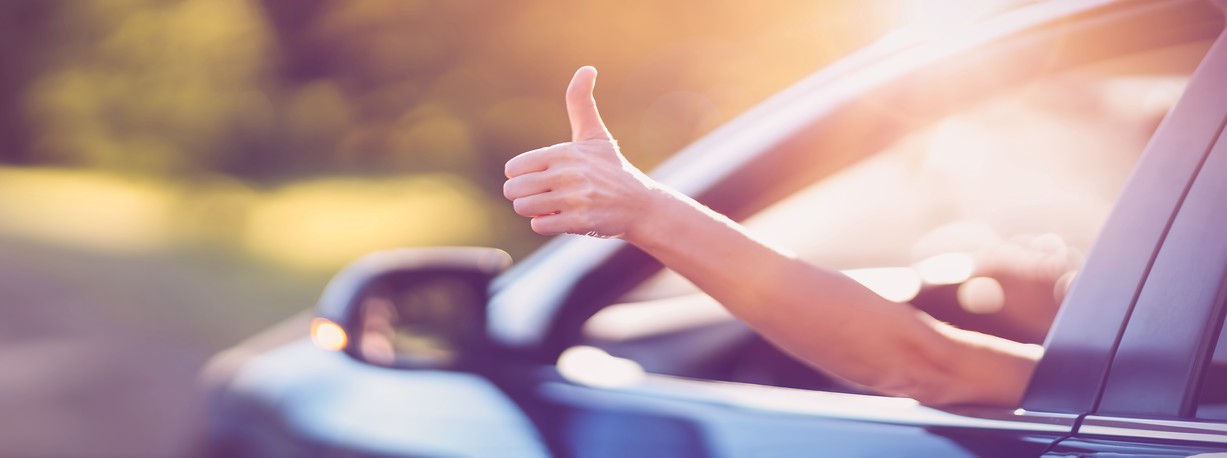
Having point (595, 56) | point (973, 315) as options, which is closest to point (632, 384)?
point (973, 315)

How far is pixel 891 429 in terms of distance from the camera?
1570mm

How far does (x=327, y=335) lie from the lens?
2422 millimetres

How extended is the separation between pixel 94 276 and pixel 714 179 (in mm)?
11034

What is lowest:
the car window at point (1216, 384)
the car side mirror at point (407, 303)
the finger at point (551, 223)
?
the car window at point (1216, 384)

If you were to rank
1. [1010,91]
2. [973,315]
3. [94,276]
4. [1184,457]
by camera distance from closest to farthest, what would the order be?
1. [1184,457]
2. [1010,91]
3. [973,315]
4. [94,276]

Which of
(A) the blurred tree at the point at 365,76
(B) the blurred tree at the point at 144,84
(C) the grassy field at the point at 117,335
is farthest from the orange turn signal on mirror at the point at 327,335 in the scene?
(B) the blurred tree at the point at 144,84

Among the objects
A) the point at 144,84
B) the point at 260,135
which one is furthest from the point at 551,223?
the point at 144,84

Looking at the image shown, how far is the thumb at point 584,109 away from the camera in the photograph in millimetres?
1793

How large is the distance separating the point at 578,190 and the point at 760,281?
12.2 inches

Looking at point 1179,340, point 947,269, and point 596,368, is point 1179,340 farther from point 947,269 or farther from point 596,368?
point 947,269

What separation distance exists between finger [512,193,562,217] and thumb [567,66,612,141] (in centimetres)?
13

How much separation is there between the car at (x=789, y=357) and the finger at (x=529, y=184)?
34cm

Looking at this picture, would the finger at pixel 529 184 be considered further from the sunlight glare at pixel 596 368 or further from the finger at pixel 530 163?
the sunlight glare at pixel 596 368

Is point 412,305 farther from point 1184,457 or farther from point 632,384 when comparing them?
point 1184,457
